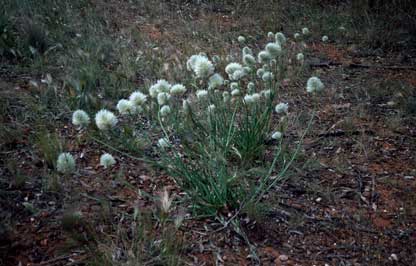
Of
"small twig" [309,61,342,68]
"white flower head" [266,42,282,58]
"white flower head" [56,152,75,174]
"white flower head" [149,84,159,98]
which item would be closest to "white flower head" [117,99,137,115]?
"white flower head" [149,84,159,98]

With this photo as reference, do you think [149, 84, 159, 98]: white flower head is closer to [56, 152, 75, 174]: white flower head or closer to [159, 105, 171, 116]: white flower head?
[159, 105, 171, 116]: white flower head

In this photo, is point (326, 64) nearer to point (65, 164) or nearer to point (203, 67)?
point (203, 67)

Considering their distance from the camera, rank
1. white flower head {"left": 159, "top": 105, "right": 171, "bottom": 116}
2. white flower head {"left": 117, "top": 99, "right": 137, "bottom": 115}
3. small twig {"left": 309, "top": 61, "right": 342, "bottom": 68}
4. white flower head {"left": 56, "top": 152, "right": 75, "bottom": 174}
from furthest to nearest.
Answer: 1. small twig {"left": 309, "top": 61, "right": 342, "bottom": 68}
2. white flower head {"left": 159, "top": 105, "right": 171, "bottom": 116}
3. white flower head {"left": 117, "top": 99, "right": 137, "bottom": 115}
4. white flower head {"left": 56, "top": 152, "right": 75, "bottom": 174}

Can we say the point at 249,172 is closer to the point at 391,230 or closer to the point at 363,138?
the point at 391,230

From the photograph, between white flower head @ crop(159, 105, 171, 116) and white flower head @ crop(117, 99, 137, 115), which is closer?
white flower head @ crop(117, 99, 137, 115)

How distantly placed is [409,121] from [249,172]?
1737mm

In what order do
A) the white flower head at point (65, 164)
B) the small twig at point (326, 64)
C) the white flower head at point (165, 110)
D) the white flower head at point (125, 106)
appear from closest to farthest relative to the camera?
the white flower head at point (65, 164) → the white flower head at point (125, 106) → the white flower head at point (165, 110) → the small twig at point (326, 64)

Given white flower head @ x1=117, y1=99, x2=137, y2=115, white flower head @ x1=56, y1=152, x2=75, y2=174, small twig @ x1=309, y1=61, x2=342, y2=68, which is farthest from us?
small twig @ x1=309, y1=61, x2=342, y2=68

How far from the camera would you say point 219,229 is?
2.19 meters

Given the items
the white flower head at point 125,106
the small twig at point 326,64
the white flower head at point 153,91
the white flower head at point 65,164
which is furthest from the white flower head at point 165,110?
the small twig at point 326,64

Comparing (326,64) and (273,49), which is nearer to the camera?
(273,49)

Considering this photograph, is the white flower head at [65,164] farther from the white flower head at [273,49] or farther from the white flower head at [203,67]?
the white flower head at [273,49]

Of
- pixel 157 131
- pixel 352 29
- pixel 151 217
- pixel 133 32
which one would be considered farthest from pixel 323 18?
pixel 151 217

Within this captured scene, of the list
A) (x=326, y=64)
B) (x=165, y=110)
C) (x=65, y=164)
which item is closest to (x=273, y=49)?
(x=165, y=110)
